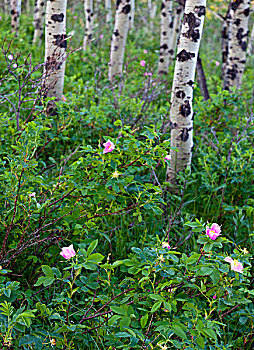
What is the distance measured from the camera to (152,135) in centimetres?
245

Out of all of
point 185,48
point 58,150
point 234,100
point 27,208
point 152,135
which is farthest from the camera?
point 234,100

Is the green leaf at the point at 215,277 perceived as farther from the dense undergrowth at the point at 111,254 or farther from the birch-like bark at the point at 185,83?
the birch-like bark at the point at 185,83

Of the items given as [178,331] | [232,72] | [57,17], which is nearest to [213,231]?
[178,331]

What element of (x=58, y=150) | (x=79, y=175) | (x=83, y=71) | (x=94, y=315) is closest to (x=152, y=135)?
(x=79, y=175)

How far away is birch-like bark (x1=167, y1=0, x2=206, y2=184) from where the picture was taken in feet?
11.1

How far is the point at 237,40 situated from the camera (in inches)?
244

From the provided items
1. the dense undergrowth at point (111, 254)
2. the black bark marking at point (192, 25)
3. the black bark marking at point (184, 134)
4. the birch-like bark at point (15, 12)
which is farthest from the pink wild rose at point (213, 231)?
the birch-like bark at point (15, 12)

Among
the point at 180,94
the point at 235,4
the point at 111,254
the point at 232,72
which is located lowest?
the point at 111,254

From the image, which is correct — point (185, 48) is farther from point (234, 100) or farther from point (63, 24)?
point (63, 24)

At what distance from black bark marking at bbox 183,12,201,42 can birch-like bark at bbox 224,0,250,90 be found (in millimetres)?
2910

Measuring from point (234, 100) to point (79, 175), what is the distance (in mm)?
2938

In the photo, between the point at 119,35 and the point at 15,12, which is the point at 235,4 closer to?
the point at 119,35

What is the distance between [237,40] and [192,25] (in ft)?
10.7

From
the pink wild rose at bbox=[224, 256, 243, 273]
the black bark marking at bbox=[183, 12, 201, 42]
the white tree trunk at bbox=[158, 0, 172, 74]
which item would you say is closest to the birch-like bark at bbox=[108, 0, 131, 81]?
the white tree trunk at bbox=[158, 0, 172, 74]
